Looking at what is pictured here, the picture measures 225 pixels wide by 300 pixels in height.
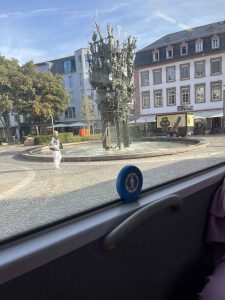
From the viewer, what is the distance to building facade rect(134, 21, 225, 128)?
453cm

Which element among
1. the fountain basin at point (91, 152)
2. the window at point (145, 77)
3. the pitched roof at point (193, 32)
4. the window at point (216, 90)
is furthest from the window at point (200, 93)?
the pitched roof at point (193, 32)

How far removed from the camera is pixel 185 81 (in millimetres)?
4605

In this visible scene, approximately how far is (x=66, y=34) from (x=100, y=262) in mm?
888

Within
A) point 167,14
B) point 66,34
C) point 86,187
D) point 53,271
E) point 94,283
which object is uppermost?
point 167,14

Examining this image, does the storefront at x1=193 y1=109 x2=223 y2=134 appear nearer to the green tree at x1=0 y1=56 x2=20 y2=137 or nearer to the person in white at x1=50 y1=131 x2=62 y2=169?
the person in white at x1=50 y1=131 x2=62 y2=169

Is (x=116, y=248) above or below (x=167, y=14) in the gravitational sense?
below

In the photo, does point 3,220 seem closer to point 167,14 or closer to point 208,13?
point 167,14

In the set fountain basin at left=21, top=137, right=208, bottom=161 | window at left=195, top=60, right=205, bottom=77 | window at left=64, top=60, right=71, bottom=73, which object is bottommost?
fountain basin at left=21, top=137, right=208, bottom=161

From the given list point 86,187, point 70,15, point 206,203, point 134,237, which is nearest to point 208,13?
point 70,15

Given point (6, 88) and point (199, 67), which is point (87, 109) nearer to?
point (6, 88)

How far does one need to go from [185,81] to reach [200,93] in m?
17.0

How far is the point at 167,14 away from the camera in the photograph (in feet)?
5.60

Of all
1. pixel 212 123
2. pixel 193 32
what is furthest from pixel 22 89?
pixel 212 123

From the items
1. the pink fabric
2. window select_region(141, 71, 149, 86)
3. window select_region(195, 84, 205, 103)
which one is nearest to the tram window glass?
the pink fabric
